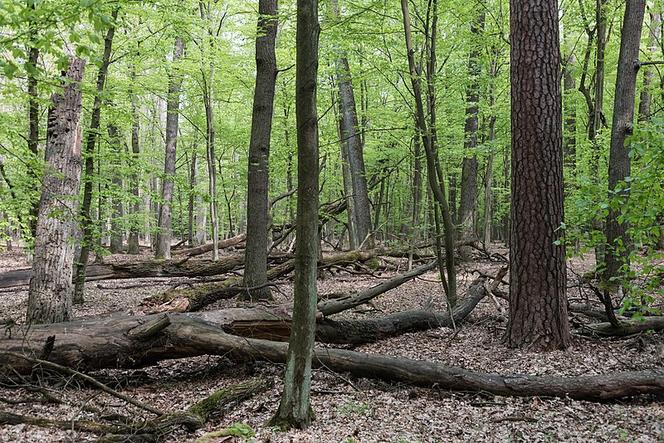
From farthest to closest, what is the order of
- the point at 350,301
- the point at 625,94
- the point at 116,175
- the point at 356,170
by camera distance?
the point at 356,170 → the point at 116,175 → the point at 625,94 → the point at 350,301

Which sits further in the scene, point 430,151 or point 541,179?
point 430,151

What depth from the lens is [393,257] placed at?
1446 centimetres

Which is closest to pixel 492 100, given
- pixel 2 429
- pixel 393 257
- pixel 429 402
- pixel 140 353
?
pixel 393 257

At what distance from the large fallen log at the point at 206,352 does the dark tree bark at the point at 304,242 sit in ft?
3.70

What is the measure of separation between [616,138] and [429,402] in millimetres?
6165

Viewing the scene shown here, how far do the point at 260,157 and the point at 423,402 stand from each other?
5333 mm

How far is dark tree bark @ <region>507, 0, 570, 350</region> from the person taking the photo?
18.5 feet

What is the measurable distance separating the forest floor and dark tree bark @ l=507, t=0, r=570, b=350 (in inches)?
19.5

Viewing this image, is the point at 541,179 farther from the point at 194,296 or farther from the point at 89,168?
the point at 89,168

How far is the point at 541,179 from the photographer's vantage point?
5.63 m


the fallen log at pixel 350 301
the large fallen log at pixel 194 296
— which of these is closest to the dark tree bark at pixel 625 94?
the fallen log at pixel 350 301

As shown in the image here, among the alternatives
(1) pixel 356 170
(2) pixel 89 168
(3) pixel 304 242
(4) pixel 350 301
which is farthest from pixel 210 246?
(3) pixel 304 242

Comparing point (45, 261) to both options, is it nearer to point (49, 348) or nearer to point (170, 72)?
point (49, 348)

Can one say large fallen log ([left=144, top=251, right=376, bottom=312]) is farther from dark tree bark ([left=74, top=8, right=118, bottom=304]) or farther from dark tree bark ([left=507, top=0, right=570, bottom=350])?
dark tree bark ([left=507, top=0, right=570, bottom=350])
